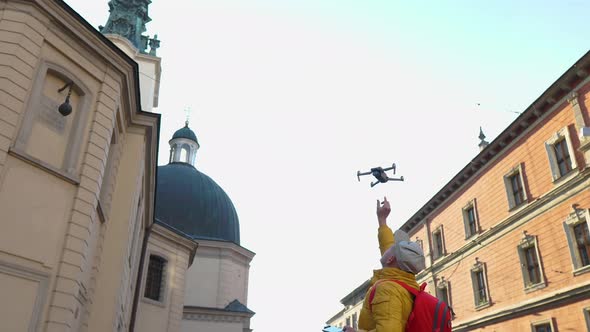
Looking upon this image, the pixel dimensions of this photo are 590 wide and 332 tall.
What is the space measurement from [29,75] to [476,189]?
2339 cm

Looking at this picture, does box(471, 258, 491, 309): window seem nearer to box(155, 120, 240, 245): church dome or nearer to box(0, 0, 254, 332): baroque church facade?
box(0, 0, 254, 332): baroque church facade

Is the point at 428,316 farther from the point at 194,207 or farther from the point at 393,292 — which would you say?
the point at 194,207

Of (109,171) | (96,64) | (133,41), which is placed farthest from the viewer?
(133,41)

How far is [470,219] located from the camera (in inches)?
1076

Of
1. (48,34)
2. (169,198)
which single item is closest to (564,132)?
(48,34)

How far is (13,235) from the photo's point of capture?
9102mm

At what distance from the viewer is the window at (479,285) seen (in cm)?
2495

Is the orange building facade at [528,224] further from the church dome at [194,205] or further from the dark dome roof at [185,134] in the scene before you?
the dark dome roof at [185,134]

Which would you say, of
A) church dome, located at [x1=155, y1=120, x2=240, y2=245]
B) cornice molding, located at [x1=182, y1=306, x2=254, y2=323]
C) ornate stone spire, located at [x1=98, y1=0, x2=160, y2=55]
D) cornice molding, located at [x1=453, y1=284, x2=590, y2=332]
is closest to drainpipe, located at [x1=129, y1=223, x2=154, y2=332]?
cornice molding, located at [x1=182, y1=306, x2=254, y2=323]

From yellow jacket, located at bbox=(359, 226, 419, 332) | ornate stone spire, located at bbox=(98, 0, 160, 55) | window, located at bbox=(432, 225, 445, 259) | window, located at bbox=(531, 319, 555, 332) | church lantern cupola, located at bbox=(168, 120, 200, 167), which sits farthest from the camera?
church lantern cupola, located at bbox=(168, 120, 200, 167)

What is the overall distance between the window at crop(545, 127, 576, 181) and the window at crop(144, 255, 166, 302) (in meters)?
19.9

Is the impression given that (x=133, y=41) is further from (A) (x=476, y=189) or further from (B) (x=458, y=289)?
(B) (x=458, y=289)

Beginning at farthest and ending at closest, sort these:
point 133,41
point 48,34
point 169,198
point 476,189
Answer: point 169,198 < point 133,41 < point 476,189 < point 48,34

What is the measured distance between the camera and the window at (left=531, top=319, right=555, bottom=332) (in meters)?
19.7
